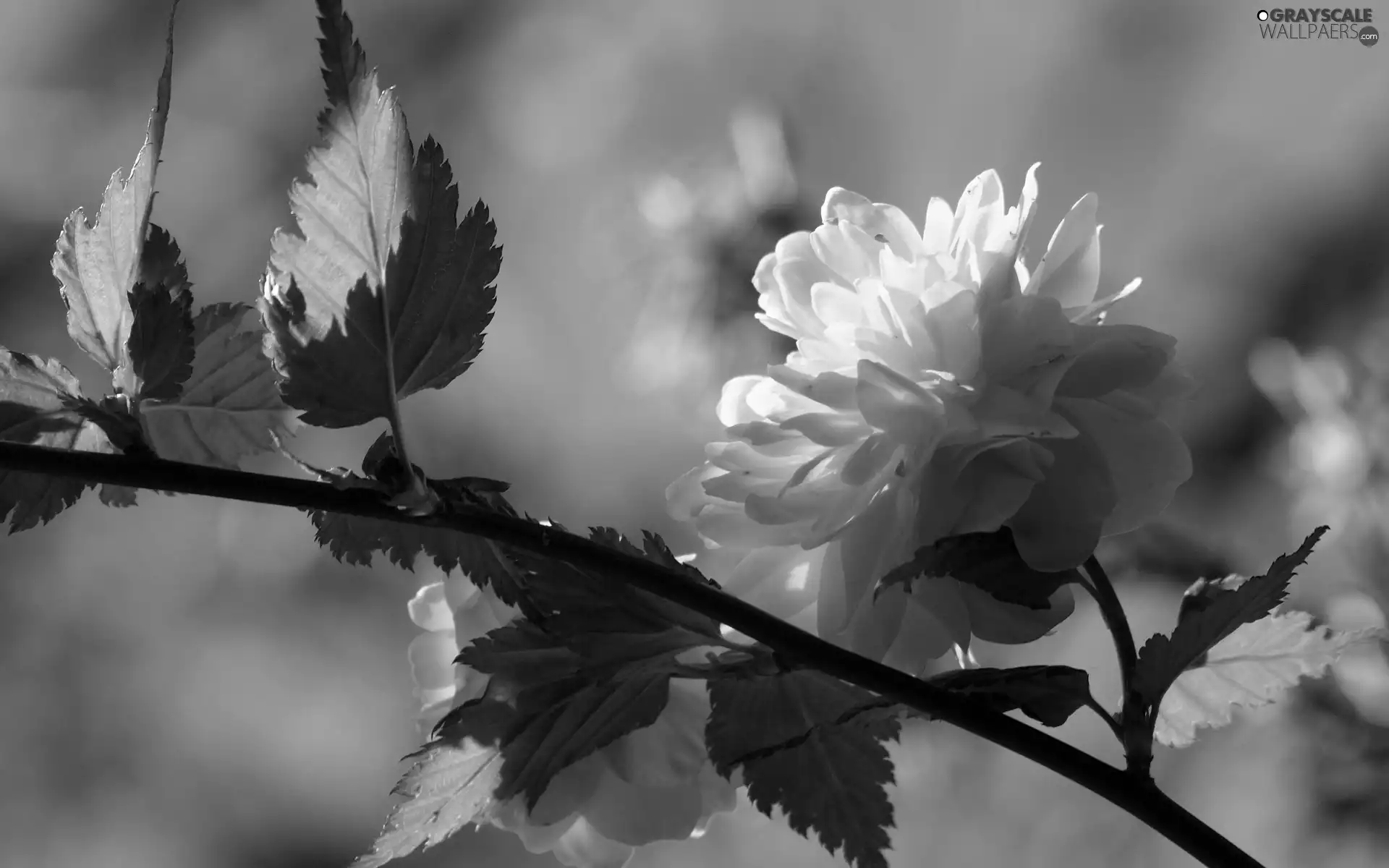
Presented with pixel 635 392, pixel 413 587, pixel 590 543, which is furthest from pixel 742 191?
pixel 413 587

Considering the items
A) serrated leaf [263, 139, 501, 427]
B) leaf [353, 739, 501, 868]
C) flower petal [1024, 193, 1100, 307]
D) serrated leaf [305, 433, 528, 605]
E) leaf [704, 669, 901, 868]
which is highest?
flower petal [1024, 193, 1100, 307]

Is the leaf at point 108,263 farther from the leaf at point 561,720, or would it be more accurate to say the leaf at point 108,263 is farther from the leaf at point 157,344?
the leaf at point 561,720

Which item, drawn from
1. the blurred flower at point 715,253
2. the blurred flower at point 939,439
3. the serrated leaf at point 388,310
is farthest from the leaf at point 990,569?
the blurred flower at point 715,253

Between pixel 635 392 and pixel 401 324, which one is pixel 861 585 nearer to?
pixel 401 324

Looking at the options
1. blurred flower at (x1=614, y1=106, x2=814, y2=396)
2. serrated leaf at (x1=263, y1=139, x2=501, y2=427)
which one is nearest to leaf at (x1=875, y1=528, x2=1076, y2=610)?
serrated leaf at (x1=263, y1=139, x2=501, y2=427)

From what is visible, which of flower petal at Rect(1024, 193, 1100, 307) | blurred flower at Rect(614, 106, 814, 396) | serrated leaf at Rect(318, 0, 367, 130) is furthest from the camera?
blurred flower at Rect(614, 106, 814, 396)

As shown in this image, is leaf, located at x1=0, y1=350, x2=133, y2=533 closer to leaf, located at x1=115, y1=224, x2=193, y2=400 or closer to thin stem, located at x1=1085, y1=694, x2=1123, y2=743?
leaf, located at x1=115, y1=224, x2=193, y2=400

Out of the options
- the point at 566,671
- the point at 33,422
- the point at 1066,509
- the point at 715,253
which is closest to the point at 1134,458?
the point at 1066,509
